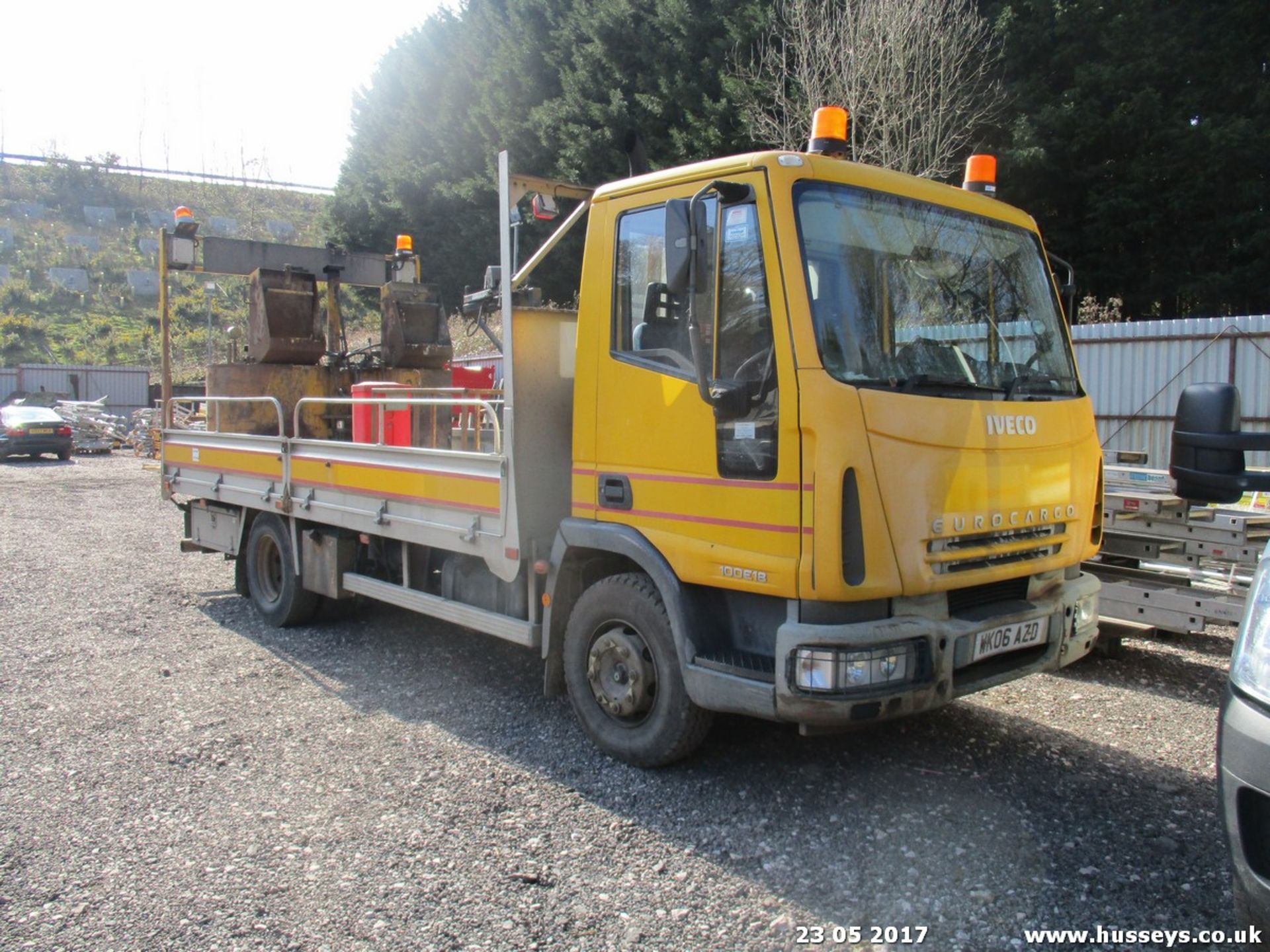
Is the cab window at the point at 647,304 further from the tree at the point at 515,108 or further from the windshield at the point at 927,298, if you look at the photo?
the tree at the point at 515,108

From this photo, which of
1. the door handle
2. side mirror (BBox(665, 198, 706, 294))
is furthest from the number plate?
side mirror (BBox(665, 198, 706, 294))

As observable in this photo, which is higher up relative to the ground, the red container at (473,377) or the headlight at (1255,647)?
the red container at (473,377)

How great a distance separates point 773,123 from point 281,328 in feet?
30.4

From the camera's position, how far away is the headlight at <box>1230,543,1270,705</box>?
7.72ft

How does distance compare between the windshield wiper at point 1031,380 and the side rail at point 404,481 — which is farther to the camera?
the side rail at point 404,481

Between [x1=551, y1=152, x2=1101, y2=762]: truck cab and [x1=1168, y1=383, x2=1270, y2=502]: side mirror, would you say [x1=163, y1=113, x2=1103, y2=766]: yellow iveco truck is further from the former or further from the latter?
[x1=1168, y1=383, x2=1270, y2=502]: side mirror

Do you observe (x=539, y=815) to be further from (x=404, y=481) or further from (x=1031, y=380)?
(x=1031, y=380)

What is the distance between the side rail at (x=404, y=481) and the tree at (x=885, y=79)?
7977mm

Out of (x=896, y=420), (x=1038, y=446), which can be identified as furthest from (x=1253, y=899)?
(x=1038, y=446)

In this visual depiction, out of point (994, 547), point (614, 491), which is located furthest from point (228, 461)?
point (994, 547)

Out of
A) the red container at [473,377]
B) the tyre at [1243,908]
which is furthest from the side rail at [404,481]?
the tyre at [1243,908]

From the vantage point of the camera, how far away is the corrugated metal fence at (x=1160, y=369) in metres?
10.9

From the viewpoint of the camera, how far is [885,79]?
13.5 metres

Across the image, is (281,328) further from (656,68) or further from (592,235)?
(656,68)
